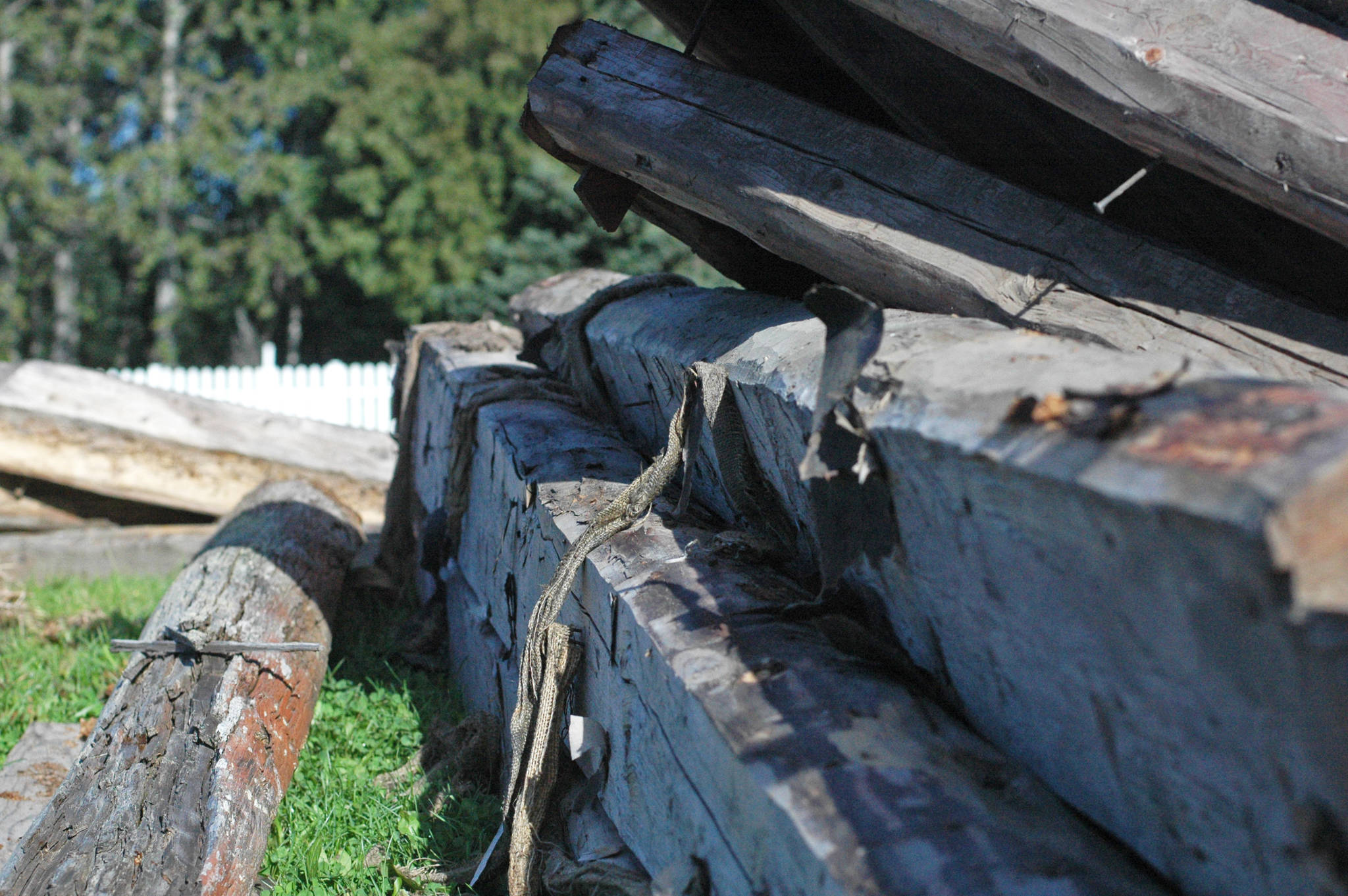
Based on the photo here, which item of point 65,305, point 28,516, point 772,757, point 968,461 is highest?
point 968,461

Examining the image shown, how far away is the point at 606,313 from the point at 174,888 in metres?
1.82

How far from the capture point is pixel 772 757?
125cm

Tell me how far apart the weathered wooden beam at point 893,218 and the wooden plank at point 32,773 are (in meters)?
2.26

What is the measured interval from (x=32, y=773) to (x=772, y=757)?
110 inches

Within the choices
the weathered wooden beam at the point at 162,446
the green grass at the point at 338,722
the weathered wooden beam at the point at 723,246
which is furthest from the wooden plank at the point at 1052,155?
the weathered wooden beam at the point at 162,446

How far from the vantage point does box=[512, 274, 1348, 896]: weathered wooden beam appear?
2.62ft

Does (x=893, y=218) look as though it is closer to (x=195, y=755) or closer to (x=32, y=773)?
(x=195, y=755)

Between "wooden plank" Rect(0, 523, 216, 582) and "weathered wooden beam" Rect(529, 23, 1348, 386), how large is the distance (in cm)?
436

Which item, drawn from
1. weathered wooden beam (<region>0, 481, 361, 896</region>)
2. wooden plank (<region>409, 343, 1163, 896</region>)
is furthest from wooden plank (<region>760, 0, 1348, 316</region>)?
weathered wooden beam (<region>0, 481, 361, 896</region>)

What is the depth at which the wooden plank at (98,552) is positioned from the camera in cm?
559

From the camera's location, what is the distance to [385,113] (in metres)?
19.0

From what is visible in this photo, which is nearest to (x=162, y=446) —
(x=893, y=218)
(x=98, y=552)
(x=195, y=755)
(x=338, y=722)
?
(x=98, y=552)

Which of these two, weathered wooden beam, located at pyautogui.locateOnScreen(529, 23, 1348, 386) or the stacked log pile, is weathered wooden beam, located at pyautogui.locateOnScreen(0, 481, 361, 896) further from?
weathered wooden beam, located at pyautogui.locateOnScreen(529, 23, 1348, 386)

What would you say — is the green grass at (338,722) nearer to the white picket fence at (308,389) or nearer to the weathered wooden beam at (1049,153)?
the weathered wooden beam at (1049,153)
